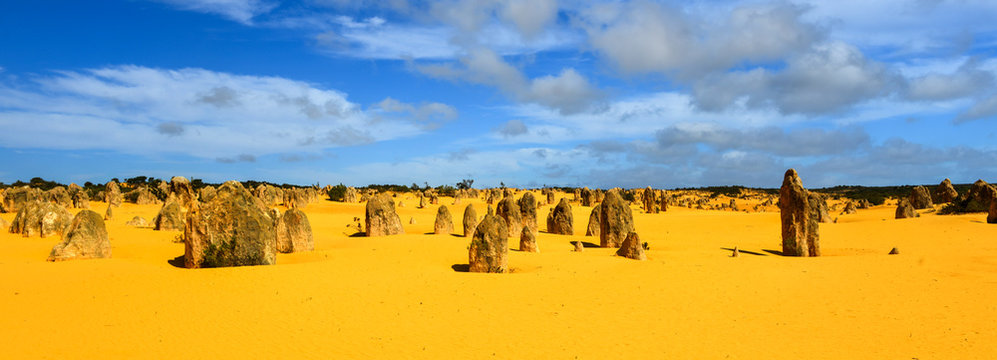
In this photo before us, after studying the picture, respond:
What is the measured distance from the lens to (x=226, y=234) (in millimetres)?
14648

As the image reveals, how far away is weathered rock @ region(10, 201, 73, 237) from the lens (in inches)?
817

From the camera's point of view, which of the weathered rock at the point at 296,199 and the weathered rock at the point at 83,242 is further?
the weathered rock at the point at 296,199

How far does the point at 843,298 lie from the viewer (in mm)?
12109

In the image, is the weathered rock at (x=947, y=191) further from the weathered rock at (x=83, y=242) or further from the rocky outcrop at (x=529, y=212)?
the weathered rock at (x=83, y=242)

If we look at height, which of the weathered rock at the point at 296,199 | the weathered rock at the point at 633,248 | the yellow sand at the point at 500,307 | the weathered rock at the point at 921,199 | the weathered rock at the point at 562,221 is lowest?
the yellow sand at the point at 500,307

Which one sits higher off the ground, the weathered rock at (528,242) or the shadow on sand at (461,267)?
the weathered rock at (528,242)

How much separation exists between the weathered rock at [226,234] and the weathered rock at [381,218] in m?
9.45

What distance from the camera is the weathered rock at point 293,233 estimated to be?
61.5 feet

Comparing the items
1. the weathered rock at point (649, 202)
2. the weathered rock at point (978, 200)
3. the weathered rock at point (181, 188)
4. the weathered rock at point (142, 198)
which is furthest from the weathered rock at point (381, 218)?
the weathered rock at point (142, 198)

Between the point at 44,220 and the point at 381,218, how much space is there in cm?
1260

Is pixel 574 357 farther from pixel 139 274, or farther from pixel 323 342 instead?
pixel 139 274

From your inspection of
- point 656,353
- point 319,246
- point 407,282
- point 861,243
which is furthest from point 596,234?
point 656,353

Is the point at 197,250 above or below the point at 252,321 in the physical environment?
above

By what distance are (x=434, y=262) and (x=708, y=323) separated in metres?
9.19
